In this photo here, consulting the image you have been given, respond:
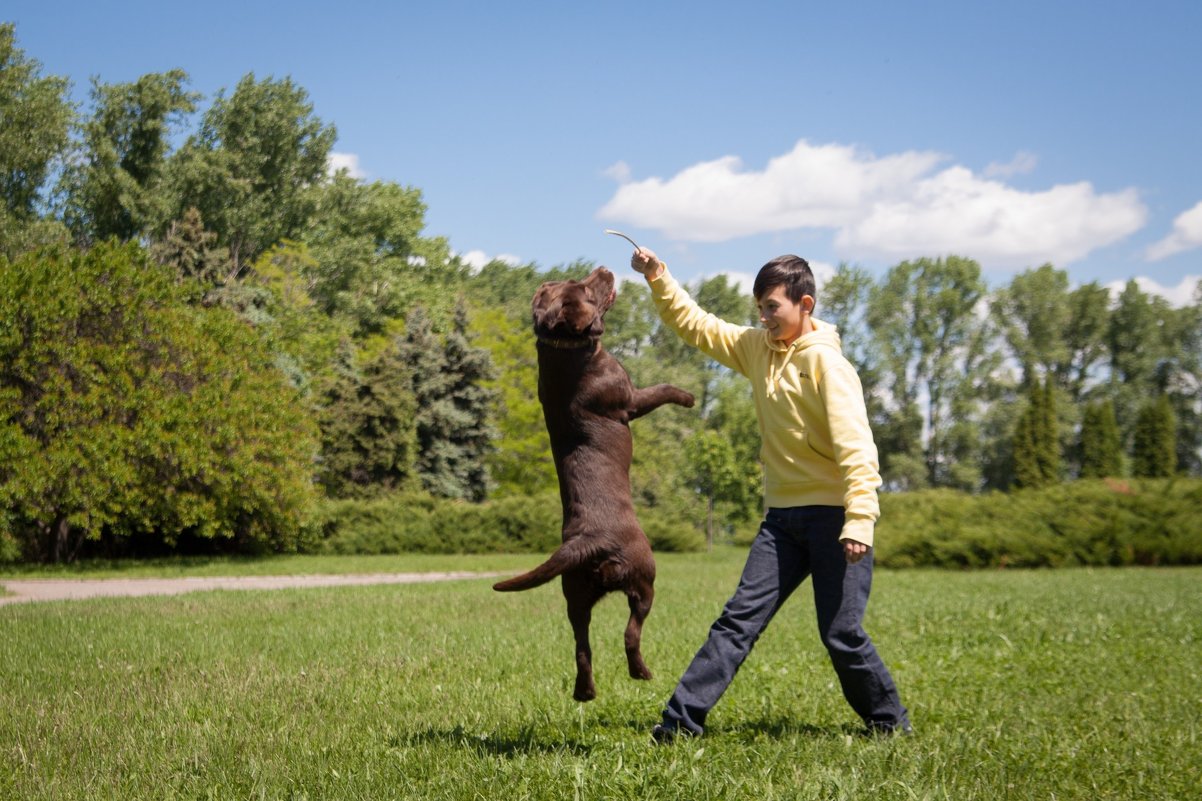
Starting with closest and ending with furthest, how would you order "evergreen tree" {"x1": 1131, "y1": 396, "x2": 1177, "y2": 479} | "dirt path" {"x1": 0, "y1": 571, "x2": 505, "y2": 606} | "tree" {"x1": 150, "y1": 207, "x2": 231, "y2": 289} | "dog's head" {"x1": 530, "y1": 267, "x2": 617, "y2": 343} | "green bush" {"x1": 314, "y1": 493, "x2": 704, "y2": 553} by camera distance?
"dog's head" {"x1": 530, "y1": 267, "x2": 617, "y2": 343}
"dirt path" {"x1": 0, "y1": 571, "x2": 505, "y2": 606}
"green bush" {"x1": 314, "y1": 493, "x2": 704, "y2": 553}
"tree" {"x1": 150, "y1": 207, "x2": 231, "y2": 289}
"evergreen tree" {"x1": 1131, "y1": 396, "x2": 1177, "y2": 479}

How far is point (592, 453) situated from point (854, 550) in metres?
1.16

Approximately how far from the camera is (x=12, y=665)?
6984 mm

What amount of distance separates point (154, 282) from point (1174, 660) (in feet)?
62.7

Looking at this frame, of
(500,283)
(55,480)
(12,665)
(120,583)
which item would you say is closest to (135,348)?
(55,480)

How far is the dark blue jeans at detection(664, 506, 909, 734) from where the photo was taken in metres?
4.36

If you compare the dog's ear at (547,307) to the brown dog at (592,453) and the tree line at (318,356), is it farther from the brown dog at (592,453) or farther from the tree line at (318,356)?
the tree line at (318,356)

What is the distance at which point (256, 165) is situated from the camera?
42250 mm

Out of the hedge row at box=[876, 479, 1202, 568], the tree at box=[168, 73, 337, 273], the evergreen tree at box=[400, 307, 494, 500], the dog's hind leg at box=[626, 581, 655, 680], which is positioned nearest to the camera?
the dog's hind leg at box=[626, 581, 655, 680]

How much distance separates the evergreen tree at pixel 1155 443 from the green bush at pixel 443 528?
1284 inches

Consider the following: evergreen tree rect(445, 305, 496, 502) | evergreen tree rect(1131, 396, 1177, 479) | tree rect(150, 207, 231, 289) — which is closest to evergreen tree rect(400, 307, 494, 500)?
evergreen tree rect(445, 305, 496, 502)

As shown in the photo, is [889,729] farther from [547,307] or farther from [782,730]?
[547,307]

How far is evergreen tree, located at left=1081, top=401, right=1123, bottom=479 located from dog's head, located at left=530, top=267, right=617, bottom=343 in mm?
48617

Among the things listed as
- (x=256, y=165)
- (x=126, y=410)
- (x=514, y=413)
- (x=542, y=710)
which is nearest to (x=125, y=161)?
(x=256, y=165)

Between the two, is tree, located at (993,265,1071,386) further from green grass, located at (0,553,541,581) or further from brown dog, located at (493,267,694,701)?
brown dog, located at (493,267,694,701)
